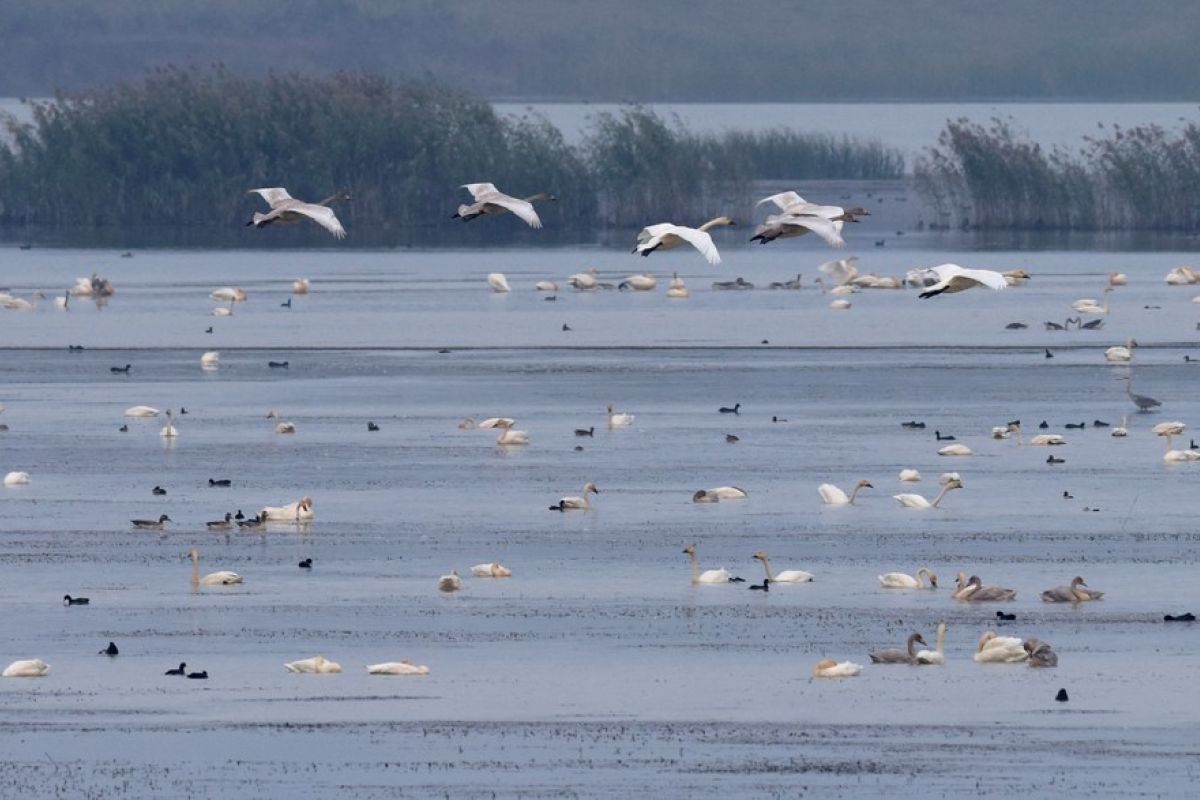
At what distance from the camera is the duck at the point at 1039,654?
18.7m

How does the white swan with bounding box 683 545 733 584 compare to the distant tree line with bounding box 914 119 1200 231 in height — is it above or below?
below

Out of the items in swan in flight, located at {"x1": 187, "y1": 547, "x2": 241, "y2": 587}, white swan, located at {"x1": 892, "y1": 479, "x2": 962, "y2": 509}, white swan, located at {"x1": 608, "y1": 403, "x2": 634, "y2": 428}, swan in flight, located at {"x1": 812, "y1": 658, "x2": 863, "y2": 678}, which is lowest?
swan in flight, located at {"x1": 812, "y1": 658, "x2": 863, "y2": 678}

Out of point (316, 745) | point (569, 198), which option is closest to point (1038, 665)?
point (316, 745)

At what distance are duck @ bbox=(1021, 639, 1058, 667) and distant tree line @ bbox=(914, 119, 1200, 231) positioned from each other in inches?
1935

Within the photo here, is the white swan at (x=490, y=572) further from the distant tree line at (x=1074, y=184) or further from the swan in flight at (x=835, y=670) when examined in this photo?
the distant tree line at (x=1074, y=184)

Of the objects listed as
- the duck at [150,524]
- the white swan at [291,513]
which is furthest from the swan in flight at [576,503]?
the duck at [150,524]

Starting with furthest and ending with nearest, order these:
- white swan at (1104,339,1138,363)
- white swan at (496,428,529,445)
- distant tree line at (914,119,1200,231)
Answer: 1. distant tree line at (914,119,1200,231)
2. white swan at (1104,339,1138,363)
3. white swan at (496,428,529,445)

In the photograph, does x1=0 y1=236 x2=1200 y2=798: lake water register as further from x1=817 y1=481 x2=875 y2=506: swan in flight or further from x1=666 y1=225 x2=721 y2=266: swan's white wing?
x1=666 y1=225 x2=721 y2=266: swan's white wing

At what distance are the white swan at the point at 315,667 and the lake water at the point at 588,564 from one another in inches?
4.3

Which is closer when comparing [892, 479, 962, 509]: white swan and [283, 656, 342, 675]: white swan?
[283, 656, 342, 675]: white swan

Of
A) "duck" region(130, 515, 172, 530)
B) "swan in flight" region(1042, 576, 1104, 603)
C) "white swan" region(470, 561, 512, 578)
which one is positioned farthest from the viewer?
"duck" region(130, 515, 172, 530)

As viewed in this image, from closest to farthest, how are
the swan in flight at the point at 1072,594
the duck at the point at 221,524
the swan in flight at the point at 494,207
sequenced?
the swan in flight at the point at 1072,594 < the swan in flight at the point at 494,207 < the duck at the point at 221,524

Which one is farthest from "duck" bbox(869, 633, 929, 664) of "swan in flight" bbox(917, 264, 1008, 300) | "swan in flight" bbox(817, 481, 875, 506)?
"swan in flight" bbox(817, 481, 875, 506)

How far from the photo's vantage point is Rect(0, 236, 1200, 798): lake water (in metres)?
16.4
